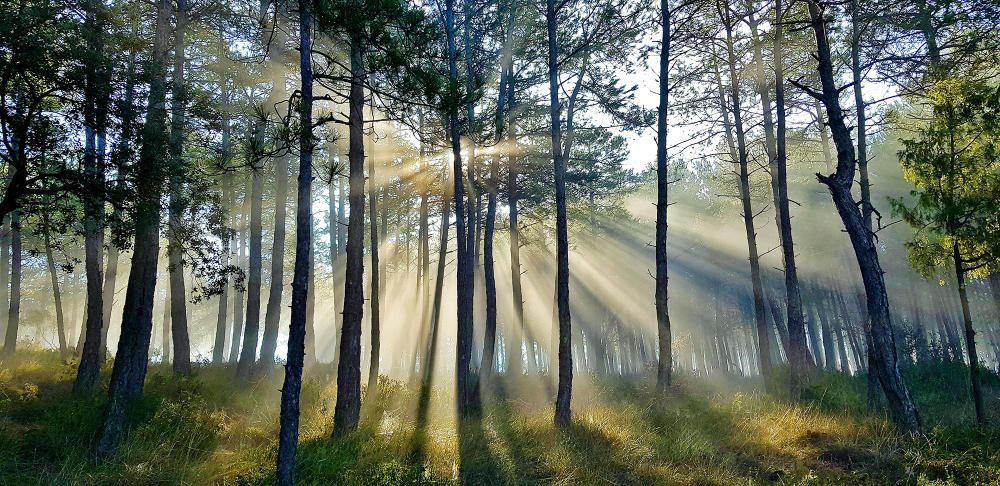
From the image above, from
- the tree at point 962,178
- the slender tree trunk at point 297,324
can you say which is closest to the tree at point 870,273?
the tree at point 962,178

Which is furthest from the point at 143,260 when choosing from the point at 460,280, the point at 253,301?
the point at 460,280

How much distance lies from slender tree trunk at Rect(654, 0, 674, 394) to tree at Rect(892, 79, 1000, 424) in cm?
464

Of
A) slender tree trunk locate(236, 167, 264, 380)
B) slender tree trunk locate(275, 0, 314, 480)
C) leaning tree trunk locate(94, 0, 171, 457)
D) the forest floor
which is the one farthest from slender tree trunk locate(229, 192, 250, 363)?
slender tree trunk locate(275, 0, 314, 480)

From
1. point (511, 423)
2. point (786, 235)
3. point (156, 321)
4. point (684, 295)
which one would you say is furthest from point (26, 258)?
point (684, 295)

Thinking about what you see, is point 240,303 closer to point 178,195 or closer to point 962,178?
point 178,195

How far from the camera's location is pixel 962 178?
9.12 meters

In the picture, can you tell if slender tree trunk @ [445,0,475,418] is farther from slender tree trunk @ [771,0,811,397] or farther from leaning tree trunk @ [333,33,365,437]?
slender tree trunk @ [771,0,811,397]

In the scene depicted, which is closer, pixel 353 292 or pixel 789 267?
pixel 353 292

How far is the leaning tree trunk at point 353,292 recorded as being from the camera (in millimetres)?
9539

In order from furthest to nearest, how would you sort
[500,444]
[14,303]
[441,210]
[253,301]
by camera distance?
[441,210] → [14,303] → [253,301] → [500,444]

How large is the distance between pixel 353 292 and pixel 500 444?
4.00 metres

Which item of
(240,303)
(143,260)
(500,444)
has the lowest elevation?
(500,444)

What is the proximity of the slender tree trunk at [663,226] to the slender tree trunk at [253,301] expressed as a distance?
437 inches

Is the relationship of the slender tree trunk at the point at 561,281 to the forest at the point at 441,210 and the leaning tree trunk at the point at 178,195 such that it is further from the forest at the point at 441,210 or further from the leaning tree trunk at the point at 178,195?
the leaning tree trunk at the point at 178,195
